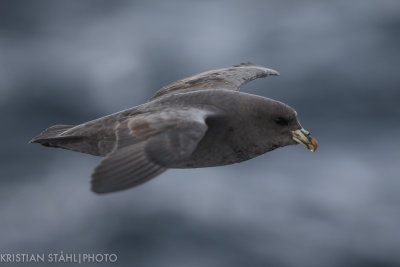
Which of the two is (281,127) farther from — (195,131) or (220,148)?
(195,131)

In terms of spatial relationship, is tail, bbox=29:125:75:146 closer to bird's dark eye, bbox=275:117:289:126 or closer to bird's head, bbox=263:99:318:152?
bird's head, bbox=263:99:318:152

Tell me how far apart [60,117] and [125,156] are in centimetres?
1678

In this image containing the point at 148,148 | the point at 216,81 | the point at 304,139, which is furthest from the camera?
the point at 216,81

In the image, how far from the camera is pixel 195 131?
27.7ft

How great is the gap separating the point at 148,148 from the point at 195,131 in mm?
622

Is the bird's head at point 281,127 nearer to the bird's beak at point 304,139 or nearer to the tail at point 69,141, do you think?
the bird's beak at point 304,139

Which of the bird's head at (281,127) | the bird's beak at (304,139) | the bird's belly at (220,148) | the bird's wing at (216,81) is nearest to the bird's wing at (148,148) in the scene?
the bird's belly at (220,148)

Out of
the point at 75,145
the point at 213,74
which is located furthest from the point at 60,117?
the point at 75,145

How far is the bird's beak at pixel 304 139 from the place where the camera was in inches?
388

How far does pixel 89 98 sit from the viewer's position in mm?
26156

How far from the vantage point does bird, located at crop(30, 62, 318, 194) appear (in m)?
8.49

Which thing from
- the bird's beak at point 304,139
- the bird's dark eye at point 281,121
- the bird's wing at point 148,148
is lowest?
the bird's wing at point 148,148

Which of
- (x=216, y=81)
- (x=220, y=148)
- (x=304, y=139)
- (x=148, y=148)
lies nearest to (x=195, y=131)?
(x=148, y=148)

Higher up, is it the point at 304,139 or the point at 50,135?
the point at 304,139
